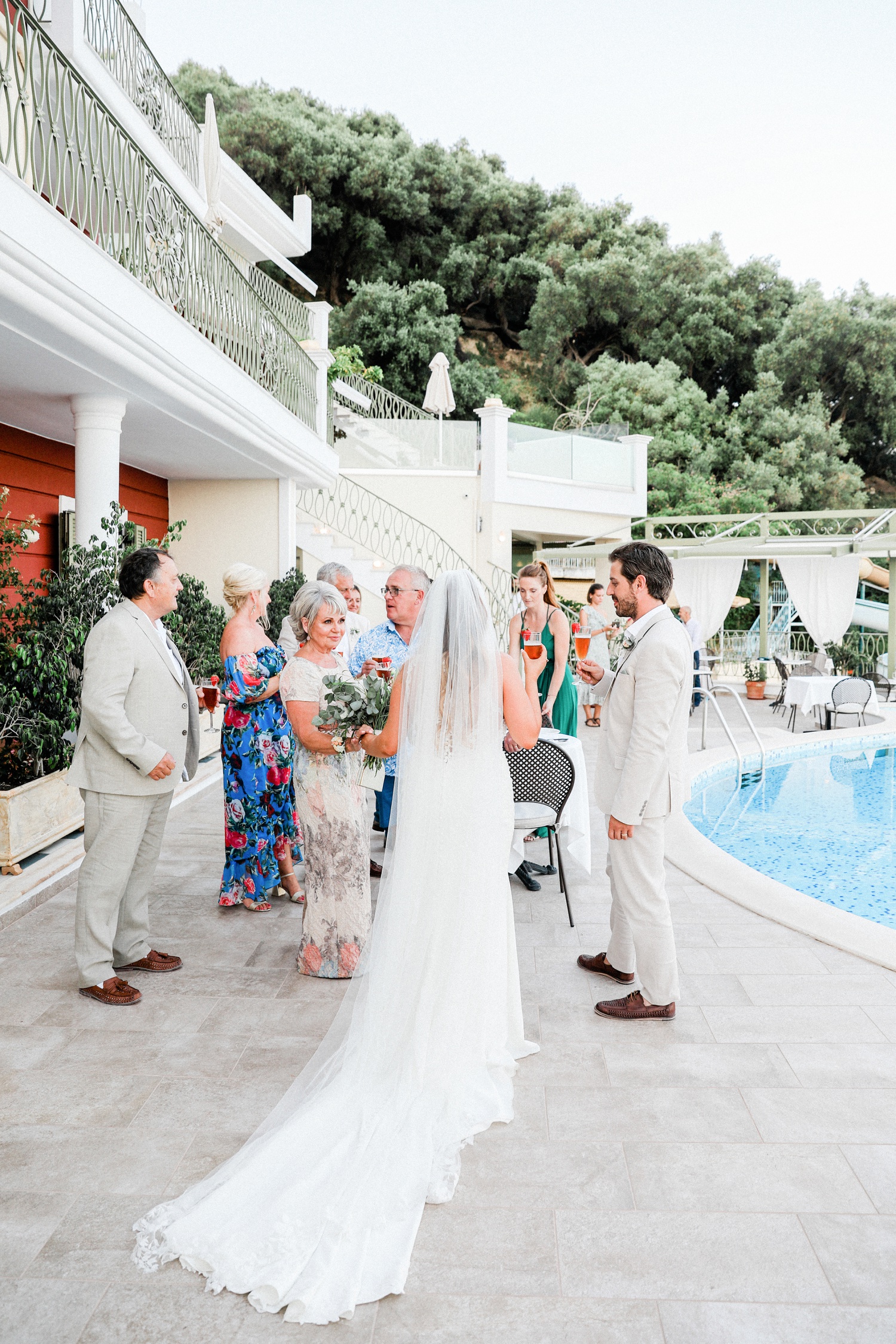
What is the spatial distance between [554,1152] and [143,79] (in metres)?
11.3

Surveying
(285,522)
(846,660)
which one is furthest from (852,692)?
(285,522)

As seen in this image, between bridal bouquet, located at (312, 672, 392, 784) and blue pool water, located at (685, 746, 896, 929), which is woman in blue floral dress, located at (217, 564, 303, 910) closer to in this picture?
bridal bouquet, located at (312, 672, 392, 784)

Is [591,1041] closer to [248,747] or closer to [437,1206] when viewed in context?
[437,1206]

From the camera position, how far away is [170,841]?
19.8 ft

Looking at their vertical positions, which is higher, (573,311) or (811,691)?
(573,311)

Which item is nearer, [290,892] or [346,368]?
[290,892]

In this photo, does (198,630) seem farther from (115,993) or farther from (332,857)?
(115,993)

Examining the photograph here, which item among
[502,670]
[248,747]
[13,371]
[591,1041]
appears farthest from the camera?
[13,371]

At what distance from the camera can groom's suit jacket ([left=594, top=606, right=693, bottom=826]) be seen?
3297mm

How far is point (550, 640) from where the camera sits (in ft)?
20.2

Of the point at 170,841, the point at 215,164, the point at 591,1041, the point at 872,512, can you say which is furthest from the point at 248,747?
the point at 872,512

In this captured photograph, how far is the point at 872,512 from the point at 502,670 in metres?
15.0

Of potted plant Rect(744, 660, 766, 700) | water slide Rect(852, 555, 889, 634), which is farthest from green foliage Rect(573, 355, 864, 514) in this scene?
potted plant Rect(744, 660, 766, 700)

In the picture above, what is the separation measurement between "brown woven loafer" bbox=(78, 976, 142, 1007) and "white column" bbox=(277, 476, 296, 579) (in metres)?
7.95
